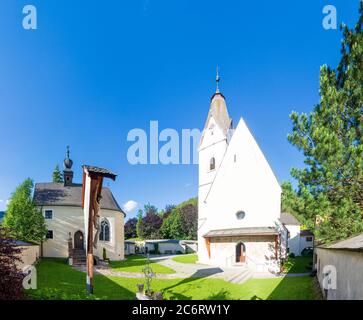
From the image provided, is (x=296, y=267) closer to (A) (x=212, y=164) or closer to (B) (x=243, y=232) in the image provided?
(B) (x=243, y=232)

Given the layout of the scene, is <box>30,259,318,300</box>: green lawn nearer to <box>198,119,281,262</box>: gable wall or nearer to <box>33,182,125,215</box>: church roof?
<box>198,119,281,262</box>: gable wall

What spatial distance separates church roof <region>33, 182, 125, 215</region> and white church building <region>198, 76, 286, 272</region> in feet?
40.7

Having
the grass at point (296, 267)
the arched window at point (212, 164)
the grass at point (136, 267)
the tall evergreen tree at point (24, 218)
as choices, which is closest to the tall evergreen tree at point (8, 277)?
the grass at point (136, 267)

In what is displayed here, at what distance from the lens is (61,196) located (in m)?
25.7

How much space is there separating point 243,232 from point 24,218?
19.0 metres

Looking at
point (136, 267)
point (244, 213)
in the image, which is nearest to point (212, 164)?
point (244, 213)

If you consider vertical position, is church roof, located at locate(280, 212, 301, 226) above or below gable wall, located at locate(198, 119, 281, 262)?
below

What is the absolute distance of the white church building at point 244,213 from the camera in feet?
58.2

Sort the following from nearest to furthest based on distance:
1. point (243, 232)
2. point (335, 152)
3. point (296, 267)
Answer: point (335, 152) < point (243, 232) < point (296, 267)

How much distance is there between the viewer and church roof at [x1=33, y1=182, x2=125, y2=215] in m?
24.8

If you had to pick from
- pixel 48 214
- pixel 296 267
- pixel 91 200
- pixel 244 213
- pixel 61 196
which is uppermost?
pixel 91 200

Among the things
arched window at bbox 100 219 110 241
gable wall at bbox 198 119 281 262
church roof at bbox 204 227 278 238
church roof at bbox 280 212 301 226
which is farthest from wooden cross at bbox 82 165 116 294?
church roof at bbox 280 212 301 226
